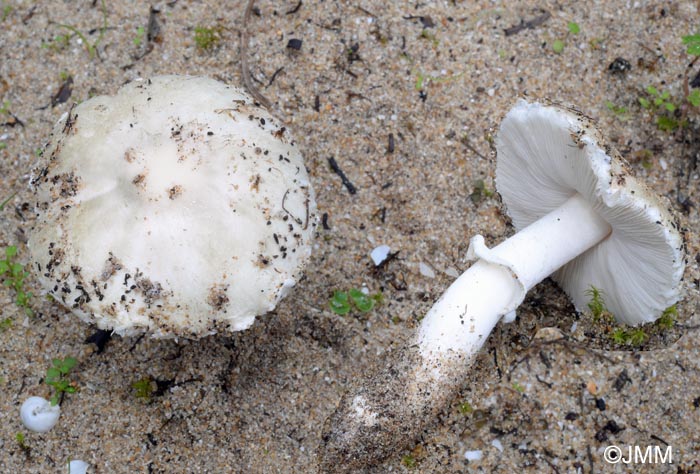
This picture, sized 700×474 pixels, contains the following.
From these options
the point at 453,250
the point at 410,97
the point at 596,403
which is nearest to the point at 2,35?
the point at 410,97

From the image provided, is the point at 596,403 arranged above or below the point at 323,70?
below

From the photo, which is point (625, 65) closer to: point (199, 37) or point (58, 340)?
point (199, 37)

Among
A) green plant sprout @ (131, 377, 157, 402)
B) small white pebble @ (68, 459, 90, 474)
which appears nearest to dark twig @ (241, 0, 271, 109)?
green plant sprout @ (131, 377, 157, 402)

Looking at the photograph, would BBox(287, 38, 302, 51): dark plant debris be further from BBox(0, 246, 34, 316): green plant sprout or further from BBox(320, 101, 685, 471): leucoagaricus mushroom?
BBox(0, 246, 34, 316): green plant sprout

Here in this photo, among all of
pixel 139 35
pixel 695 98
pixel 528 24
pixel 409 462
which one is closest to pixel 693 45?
pixel 695 98

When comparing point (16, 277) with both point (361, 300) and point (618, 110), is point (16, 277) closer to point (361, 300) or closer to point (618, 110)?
point (361, 300)

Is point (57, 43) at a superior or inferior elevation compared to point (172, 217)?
inferior

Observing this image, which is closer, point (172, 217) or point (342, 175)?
point (172, 217)
